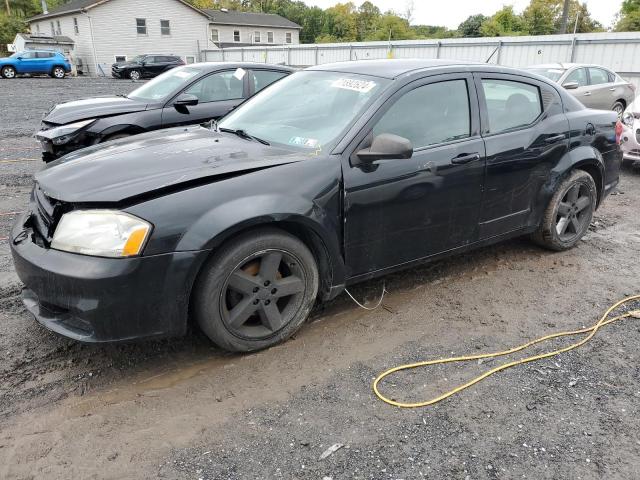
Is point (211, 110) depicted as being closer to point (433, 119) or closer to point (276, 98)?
point (276, 98)

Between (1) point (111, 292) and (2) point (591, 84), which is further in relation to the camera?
(2) point (591, 84)

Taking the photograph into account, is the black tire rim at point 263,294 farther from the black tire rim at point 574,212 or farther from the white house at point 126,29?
the white house at point 126,29

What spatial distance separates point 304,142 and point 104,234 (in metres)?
1.38

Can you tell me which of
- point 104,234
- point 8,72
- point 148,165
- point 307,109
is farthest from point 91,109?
point 8,72

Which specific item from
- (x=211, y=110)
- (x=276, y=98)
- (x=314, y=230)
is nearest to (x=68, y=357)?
(x=314, y=230)

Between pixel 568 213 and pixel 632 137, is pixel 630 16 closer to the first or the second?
pixel 632 137

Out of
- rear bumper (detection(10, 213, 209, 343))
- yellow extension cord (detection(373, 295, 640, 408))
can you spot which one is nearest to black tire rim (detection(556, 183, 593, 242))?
yellow extension cord (detection(373, 295, 640, 408))

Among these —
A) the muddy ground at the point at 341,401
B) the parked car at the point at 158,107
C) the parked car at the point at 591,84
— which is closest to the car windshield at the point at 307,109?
the muddy ground at the point at 341,401

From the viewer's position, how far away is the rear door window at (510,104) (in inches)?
156

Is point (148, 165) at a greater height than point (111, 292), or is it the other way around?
point (148, 165)

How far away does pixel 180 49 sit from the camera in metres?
41.7

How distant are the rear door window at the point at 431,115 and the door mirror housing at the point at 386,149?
7.8 inches

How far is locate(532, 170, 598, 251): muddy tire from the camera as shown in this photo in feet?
14.8

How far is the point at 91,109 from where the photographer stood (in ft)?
22.4
